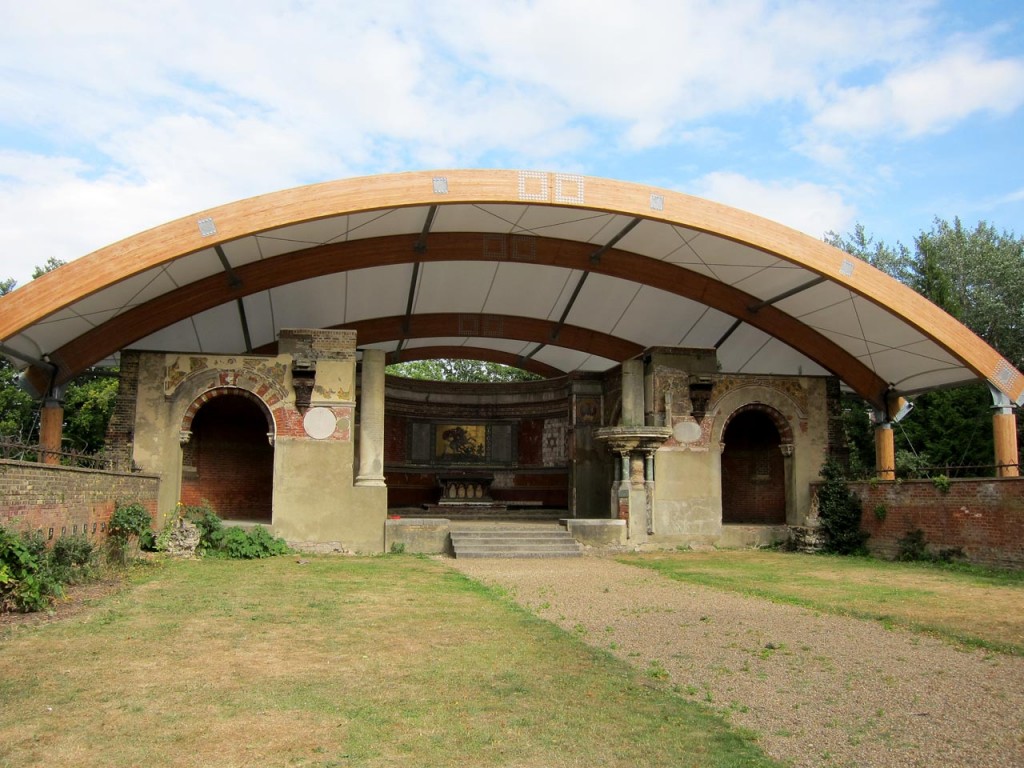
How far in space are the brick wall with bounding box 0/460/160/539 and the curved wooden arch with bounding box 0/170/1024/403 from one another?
2.85 metres

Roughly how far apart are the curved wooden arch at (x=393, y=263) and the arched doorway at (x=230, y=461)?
383 centimetres

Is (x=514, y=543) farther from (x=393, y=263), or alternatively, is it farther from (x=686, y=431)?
(x=393, y=263)

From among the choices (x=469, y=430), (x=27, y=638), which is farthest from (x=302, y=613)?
(x=469, y=430)

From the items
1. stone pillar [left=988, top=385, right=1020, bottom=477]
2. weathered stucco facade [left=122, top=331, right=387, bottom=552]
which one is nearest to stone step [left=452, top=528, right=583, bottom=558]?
weathered stucco facade [left=122, top=331, right=387, bottom=552]

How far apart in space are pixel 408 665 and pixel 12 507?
19.0 feet

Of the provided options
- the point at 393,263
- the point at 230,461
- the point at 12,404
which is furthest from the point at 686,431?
the point at 12,404

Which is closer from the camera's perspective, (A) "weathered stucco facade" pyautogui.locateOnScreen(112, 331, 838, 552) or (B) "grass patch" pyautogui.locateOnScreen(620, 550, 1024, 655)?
(B) "grass patch" pyautogui.locateOnScreen(620, 550, 1024, 655)

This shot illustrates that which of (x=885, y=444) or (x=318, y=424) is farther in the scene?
(x=885, y=444)

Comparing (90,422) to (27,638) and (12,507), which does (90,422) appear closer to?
(12,507)

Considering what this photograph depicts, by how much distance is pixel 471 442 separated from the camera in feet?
84.0

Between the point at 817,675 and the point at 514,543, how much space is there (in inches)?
427

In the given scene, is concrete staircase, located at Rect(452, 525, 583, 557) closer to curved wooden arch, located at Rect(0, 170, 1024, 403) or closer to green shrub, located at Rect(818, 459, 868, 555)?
green shrub, located at Rect(818, 459, 868, 555)

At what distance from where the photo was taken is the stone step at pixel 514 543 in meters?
16.9

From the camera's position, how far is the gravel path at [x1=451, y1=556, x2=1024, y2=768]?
5.10 meters
